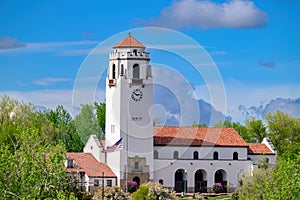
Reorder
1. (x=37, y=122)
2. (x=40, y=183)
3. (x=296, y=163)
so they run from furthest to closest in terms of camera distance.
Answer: (x=37, y=122)
(x=296, y=163)
(x=40, y=183)

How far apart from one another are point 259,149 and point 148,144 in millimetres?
12533

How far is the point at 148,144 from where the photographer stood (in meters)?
91.0

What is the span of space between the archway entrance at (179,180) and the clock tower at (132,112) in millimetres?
3112

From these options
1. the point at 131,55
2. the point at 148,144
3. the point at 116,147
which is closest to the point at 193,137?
the point at 148,144

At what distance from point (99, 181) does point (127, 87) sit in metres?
9.19

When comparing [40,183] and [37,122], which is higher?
[37,122]

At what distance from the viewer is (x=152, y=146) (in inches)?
3590

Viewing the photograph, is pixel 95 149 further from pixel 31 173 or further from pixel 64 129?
pixel 31 173

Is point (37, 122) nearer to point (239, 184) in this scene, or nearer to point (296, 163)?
point (239, 184)

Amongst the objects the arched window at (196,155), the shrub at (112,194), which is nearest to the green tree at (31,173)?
the shrub at (112,194)

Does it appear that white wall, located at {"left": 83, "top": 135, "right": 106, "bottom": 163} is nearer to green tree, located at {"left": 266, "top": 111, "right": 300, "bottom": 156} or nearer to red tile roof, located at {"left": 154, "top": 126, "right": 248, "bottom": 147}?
red tile roof, located at {"left": 154, "top": 126, "right": 248, "bottom": 147}

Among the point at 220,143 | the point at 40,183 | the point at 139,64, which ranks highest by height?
the point at 139,64

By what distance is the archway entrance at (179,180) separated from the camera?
9262 centimetres

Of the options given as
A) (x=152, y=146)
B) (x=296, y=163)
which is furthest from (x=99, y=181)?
(x=296, y=163)
